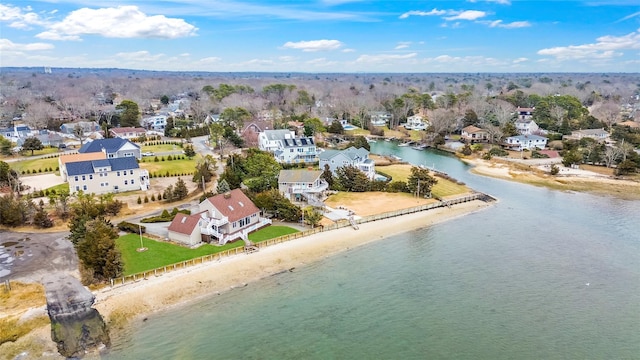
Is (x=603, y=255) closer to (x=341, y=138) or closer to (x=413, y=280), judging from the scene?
(x=413, y=280)

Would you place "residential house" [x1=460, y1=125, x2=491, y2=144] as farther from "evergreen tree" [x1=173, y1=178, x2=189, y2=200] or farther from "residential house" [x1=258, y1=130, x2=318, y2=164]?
"evergreen tree" [x1=173, y1=178, x2=189, y2=200]

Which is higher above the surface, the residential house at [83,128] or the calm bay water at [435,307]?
the residential house at [83,128]

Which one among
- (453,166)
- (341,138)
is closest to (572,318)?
(453,166)

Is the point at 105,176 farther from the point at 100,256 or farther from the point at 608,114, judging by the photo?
the point at 608,114

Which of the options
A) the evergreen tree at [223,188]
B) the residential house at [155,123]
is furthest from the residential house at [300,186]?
the residential house at [155,123]

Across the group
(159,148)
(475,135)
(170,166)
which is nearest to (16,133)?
(159,148)

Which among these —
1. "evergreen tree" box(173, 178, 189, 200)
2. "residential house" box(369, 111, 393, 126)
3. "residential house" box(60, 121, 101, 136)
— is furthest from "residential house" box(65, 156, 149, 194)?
"residential house" box(369, 111, 393, 126)

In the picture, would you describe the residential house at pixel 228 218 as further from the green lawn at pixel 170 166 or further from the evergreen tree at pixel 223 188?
the green lawn at pixel 170 166
